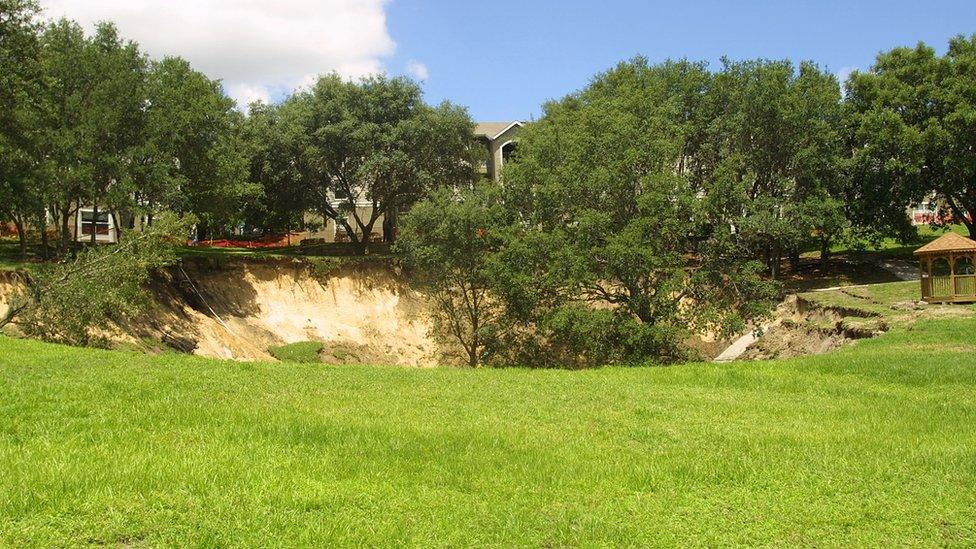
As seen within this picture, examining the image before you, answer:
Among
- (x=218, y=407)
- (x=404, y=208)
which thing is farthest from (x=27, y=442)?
(x=404, y=208)

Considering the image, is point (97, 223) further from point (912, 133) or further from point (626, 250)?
point (912, 133)

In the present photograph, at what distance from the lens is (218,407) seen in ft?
37.0

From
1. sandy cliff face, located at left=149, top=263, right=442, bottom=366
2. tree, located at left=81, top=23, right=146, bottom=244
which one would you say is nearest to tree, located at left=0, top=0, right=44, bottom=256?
tree, located at left=81, top=23, right=146, bottom=244

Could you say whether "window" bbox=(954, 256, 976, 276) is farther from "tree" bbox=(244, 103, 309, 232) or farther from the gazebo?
"tree" bbox=(244, 103, 309, 232)

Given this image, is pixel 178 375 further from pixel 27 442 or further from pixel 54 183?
pixel 54 183

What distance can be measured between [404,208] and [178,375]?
33.4 metres

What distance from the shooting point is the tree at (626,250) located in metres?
26.7

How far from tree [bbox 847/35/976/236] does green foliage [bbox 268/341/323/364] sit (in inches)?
1062

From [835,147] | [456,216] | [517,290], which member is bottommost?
[517,290]

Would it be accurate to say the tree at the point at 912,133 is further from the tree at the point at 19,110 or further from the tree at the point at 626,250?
the tree at the point at 19,110

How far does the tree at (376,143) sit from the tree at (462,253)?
9425 millimetres

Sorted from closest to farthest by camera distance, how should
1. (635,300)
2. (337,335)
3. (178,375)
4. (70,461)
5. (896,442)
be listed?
(70,461) → (896,442) → (178,375) → (635,300) → (337,335)

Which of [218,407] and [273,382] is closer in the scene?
[218,407]

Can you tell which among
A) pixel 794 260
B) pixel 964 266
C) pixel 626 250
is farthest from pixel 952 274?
pixel 794 260
